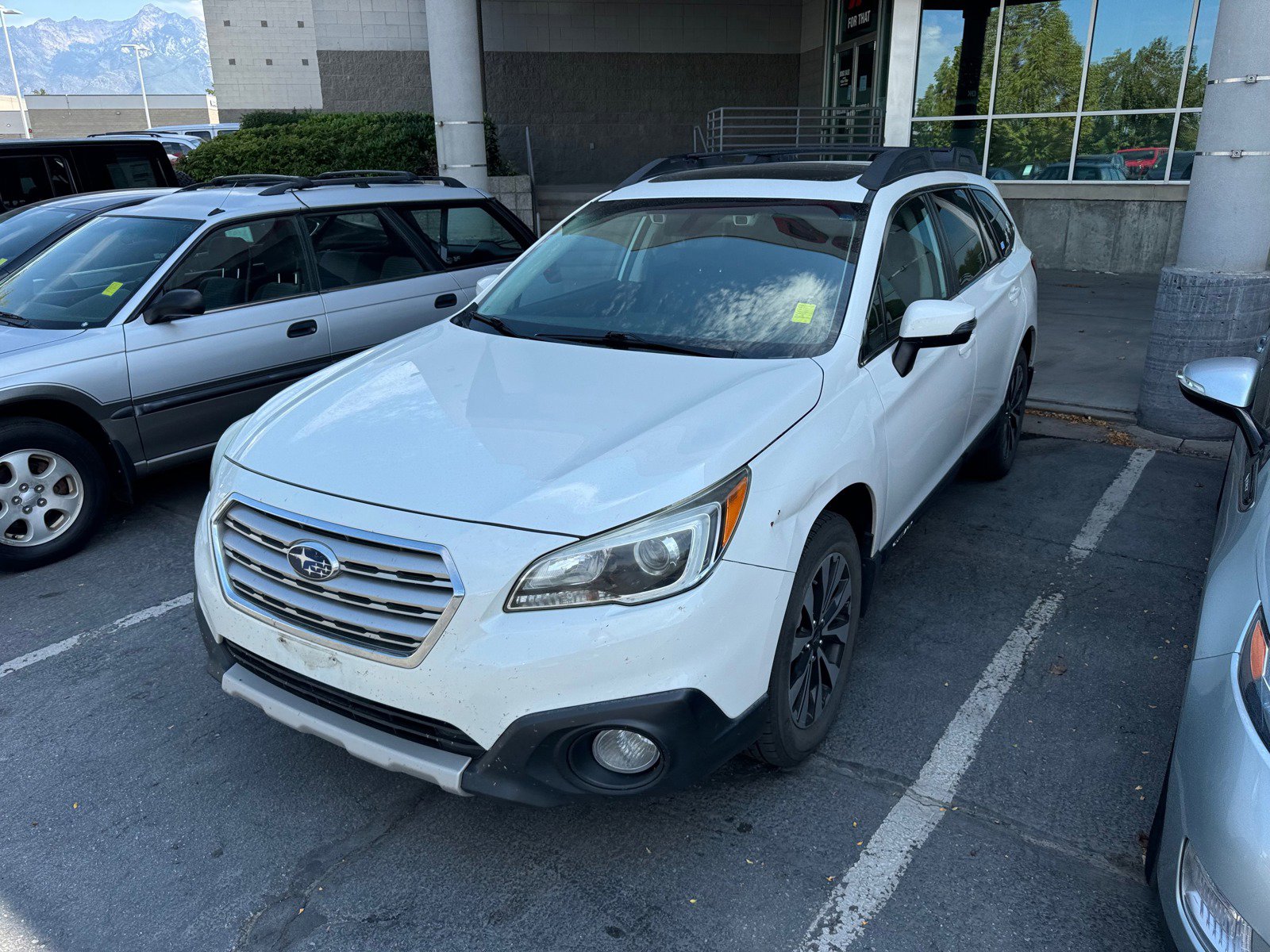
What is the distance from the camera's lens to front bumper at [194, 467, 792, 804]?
2.30 m

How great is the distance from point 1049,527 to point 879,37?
11.7 m

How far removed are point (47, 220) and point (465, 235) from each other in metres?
2.70

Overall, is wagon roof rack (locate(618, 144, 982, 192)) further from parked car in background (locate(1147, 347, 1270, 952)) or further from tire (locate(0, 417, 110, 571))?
tire (locate(0, 417, 110, 571))

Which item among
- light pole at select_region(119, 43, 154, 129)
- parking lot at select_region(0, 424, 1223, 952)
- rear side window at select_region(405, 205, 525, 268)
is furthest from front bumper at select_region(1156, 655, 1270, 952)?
light pole at select_region(119, 43, 154, 129)

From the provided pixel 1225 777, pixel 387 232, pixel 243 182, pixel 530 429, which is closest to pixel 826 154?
pixel 387 232

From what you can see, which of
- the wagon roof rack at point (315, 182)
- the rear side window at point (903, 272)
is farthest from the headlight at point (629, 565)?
the wagon roof rack at point (315, 182)

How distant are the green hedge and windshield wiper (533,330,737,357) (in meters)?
10.7

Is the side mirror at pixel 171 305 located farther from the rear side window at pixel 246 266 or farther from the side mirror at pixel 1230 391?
the side mirror at pixel 1230 391

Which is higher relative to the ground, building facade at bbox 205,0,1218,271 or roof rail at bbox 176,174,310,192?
building facade at bbox 205,0,1218,271

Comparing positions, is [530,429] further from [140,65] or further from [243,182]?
[140,65]

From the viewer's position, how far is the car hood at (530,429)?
245cm

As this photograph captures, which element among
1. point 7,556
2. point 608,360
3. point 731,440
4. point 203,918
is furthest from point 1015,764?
point 7,556

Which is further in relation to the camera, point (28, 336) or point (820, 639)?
point (28, 336)

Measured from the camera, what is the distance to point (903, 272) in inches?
147
